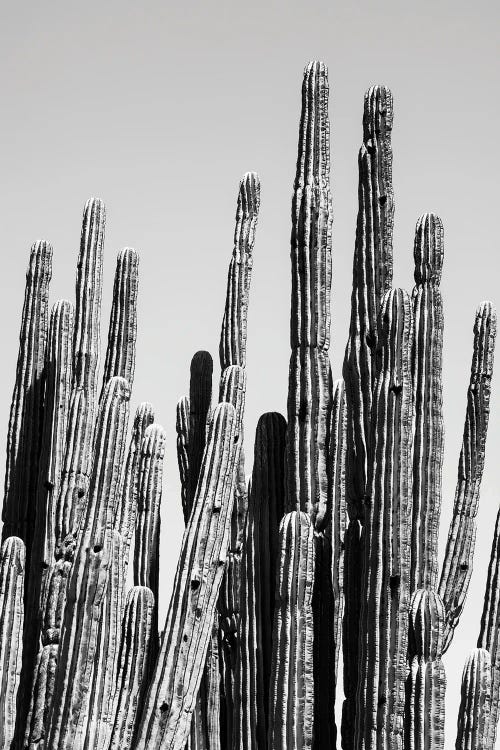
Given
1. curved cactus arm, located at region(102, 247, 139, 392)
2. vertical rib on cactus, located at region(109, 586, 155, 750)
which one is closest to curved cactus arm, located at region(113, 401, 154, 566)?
vertical rib on cactus, located at region(109, 586, 155, 750)

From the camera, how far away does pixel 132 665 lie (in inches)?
357

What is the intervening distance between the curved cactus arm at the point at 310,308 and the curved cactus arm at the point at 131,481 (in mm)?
1386

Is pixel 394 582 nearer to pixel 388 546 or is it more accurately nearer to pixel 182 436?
pixel 388 546

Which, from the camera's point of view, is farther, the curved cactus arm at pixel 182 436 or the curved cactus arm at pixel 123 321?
the curved cactus arm at pixel 182 436

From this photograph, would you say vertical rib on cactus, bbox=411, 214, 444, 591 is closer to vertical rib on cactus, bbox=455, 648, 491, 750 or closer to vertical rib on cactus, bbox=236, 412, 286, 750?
vertical rib on cactus, bbox=455, 648, 491, 750

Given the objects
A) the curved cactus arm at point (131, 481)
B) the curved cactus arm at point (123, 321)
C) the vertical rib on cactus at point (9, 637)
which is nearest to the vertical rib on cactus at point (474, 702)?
the curved cactus arm at point (131, 481)

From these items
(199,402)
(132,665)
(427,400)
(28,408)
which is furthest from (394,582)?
(28,408)

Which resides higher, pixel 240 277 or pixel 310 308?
pixel 240 277

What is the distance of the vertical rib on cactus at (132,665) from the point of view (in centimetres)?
886

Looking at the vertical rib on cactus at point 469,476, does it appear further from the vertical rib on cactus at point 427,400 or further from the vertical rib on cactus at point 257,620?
the vertical rib on cactus at point 257,620

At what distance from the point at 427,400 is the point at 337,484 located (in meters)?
0.84

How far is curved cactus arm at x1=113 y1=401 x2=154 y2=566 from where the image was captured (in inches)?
396

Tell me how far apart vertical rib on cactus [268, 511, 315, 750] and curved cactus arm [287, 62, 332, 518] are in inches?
20.9

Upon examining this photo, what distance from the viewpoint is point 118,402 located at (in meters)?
9.17
